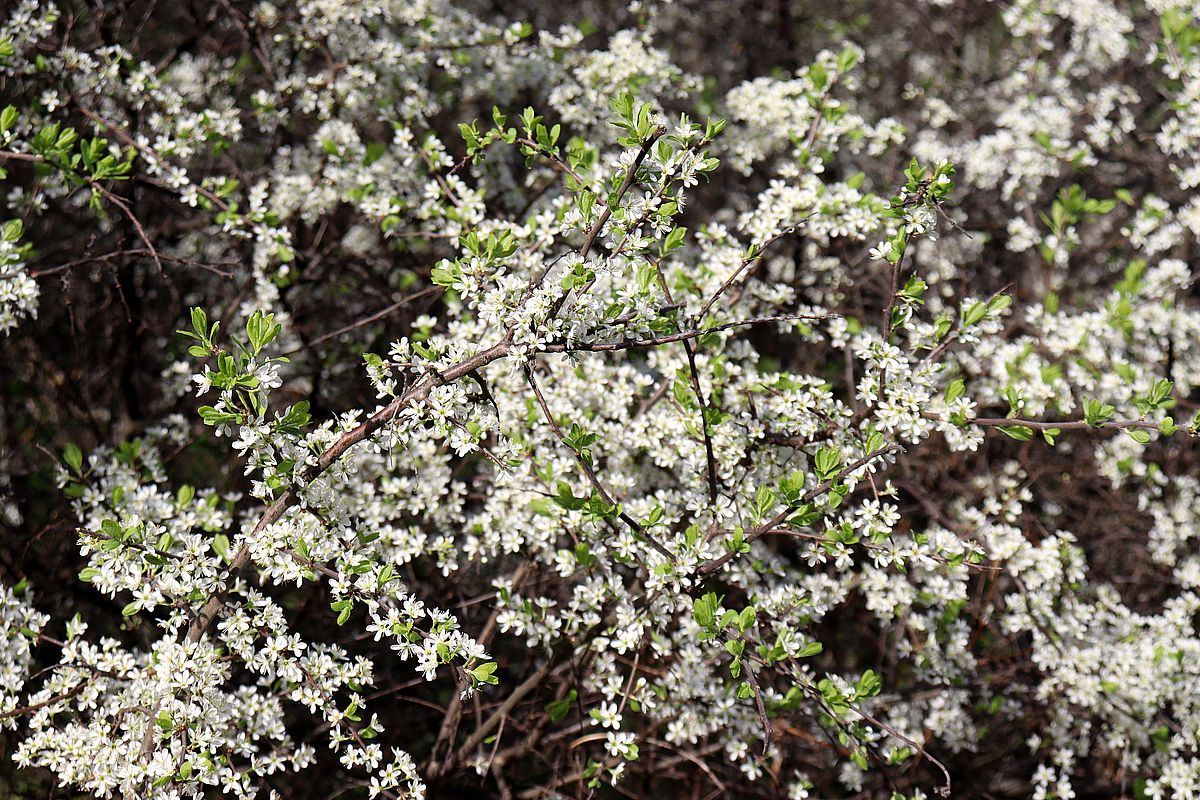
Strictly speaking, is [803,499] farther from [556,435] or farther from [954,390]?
[556,435]

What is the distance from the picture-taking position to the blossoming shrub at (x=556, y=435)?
8.45 feet

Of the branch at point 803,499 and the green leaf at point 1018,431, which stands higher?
the green leaf at point 1018,431

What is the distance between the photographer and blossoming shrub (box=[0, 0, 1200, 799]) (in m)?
2.57

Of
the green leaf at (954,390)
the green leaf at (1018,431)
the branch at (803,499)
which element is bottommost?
the branch at (803,499)

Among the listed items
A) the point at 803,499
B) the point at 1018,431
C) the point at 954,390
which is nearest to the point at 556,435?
the point at 803,499

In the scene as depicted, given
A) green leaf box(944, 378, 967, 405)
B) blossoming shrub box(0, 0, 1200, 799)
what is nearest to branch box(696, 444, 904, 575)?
blossoming shrub box(0, 0, 1200, 799)

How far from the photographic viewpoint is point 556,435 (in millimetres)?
2979

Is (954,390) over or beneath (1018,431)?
over

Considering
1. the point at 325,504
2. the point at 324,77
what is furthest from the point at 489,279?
the point at 324,77

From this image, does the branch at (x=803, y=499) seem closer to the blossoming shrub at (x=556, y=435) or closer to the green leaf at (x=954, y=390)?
the blossoming shrub at (x=556, y=435)

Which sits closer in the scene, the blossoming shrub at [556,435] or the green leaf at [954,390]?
the blossoming shrub at [556,435]

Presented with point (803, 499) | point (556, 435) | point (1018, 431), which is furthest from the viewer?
point (556, 435)

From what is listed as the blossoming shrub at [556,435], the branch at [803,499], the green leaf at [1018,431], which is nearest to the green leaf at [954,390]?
the blossoming shrub at [556,435]

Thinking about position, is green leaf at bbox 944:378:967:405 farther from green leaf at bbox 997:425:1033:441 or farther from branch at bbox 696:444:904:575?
branch at bbox 696:444:904:575
